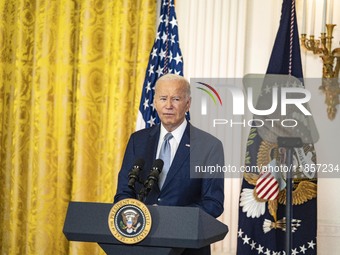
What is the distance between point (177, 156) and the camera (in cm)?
431

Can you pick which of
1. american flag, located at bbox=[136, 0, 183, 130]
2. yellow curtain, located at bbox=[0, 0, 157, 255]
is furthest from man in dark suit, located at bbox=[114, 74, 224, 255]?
yellow curtain, located at bbox=[0, 0, 157, 255]

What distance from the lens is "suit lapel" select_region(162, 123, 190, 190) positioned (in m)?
4.21

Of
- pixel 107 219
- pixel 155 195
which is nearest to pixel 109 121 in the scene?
pixel 155 195

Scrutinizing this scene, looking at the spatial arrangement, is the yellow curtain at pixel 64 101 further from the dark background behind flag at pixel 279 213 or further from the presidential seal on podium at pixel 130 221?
the presidential seal on podium at pixel 130 221

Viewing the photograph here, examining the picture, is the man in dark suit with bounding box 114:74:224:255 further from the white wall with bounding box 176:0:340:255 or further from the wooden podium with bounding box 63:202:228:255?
the white wall with bounding box 176:0:340:255

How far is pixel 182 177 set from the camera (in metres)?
4.20

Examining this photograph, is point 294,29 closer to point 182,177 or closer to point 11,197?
point 182,177

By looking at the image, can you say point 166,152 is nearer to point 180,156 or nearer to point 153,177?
point 180,156

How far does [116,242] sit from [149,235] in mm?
171

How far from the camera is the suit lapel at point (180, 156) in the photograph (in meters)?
4.21

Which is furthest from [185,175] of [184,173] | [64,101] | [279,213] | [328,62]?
[64,101]

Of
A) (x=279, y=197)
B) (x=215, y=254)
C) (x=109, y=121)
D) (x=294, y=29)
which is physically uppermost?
(x=294, y=29)

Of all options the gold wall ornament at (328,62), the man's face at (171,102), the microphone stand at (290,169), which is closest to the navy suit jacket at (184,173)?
the man's face at (171,102)

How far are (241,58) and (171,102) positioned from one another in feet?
5.91
